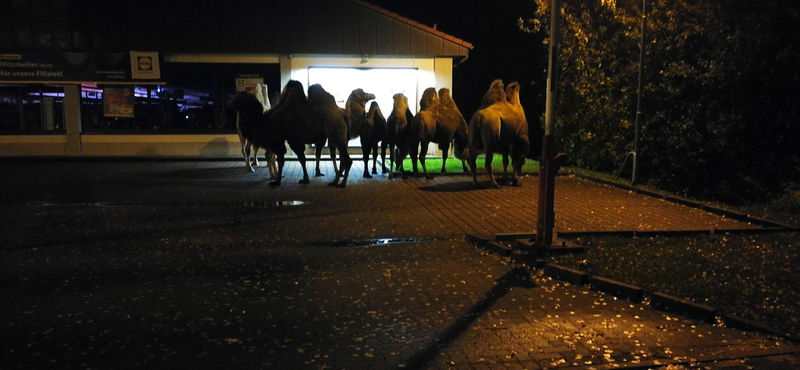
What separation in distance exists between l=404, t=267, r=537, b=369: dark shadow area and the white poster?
1772 centimetres

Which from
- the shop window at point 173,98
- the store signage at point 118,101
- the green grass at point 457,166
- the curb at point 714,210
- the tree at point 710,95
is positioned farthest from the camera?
the shop window at point 173,98

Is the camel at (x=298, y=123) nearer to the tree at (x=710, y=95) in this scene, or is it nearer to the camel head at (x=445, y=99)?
the camel head at (x=445, y=99)

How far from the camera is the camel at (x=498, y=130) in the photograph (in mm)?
13703

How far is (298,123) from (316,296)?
28.3ft

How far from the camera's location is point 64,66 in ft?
68.8

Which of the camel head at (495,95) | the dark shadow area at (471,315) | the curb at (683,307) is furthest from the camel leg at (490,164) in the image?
the curb at (683,307)

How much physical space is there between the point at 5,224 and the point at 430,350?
27.0 feet

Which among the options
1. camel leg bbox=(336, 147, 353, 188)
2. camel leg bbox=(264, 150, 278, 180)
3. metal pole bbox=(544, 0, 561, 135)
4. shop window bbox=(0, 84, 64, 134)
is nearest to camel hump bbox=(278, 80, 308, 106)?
camel leg bbox=(264, 150, 278, 180)

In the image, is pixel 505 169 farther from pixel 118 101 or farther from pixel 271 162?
pixel 118 101

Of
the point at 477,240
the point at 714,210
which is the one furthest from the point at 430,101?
the point at 477,240

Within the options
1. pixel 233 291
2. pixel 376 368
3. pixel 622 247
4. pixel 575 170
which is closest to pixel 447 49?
pixel 575 170

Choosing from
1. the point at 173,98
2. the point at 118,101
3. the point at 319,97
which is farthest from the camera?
the point at 173,98

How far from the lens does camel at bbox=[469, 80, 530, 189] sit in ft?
45.0

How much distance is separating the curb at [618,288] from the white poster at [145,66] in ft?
61.3
